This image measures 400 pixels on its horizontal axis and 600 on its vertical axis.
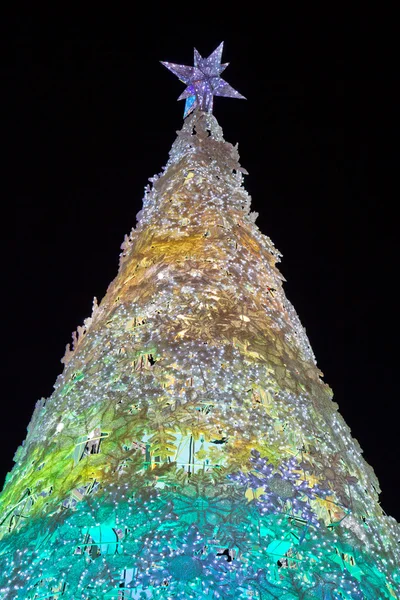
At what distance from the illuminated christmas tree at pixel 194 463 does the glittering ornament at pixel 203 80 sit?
181 cm

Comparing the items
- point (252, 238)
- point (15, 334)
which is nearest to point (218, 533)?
point (252, 238)

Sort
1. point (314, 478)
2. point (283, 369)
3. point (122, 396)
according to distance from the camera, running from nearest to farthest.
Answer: point (314, 478) < point (122, 396) < point (283, 369)

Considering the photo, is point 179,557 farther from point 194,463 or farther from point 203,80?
point 203,80

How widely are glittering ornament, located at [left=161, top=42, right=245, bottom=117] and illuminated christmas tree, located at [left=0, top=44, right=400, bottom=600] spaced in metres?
1.81

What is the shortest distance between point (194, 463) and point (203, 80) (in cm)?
320

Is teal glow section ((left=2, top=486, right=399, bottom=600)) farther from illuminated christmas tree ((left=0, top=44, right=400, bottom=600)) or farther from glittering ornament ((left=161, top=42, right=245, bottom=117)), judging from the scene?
glittering ornament ((left=161, top=42, right=245, bottom=117))

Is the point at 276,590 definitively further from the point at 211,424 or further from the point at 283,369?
the point at 283,369

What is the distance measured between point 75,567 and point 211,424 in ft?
2.23

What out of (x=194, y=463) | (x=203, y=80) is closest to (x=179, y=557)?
(x=194, y=463)

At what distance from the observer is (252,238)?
3172 mm

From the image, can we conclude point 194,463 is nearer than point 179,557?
No

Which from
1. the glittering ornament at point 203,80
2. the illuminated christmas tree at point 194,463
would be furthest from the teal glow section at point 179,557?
the glittering ornament at point 203,80

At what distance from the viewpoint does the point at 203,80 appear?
443cm

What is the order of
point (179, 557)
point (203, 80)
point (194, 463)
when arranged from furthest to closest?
point (203, 80) → point (194, 463) → point (179, 557)
